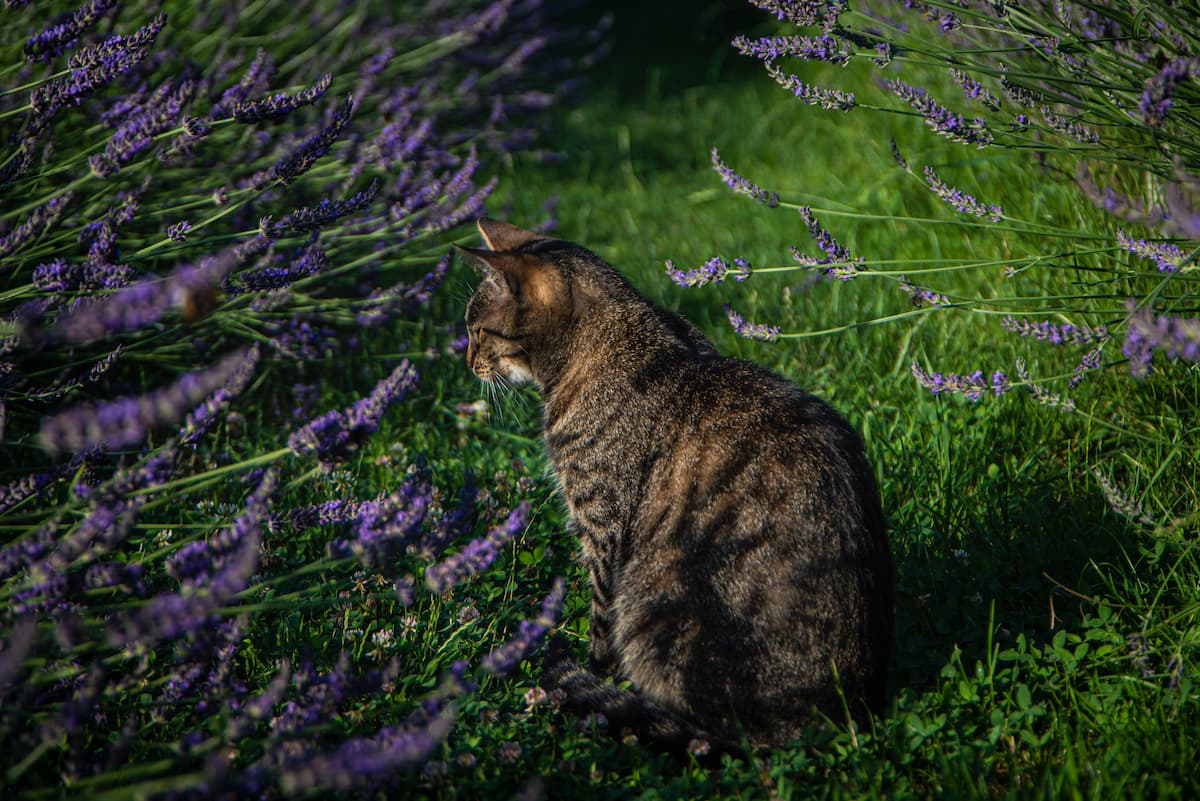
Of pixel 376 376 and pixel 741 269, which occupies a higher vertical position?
pixel 741 269

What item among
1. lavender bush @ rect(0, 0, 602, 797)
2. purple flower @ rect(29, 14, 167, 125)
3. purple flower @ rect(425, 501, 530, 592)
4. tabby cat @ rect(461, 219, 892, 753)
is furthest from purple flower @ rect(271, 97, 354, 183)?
purple flower @ rect(425, 501, 530, 592)

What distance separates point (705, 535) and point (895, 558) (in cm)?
67

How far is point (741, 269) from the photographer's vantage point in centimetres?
227

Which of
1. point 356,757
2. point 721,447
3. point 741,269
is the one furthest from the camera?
point 741,269

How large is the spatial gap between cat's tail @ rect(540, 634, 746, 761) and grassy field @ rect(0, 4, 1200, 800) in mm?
35

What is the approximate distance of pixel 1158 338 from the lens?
143cm

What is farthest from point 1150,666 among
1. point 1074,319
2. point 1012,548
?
point 1074,319

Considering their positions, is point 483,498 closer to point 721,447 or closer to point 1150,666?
point 721,447

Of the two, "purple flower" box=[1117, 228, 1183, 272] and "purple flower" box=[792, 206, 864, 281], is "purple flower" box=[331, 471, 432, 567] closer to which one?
"purple flower" box=[792, 206, 864, 281]

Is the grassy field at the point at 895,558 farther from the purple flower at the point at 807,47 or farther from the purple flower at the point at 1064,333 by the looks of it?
the purple flower at the point at 807,47

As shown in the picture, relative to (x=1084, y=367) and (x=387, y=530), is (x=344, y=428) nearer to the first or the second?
(x=387, y=530)

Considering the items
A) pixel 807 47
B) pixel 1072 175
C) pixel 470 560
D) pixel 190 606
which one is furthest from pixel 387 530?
pixel 1072 175

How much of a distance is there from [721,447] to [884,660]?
21.5 inches

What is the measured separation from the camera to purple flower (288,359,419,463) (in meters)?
1.53
